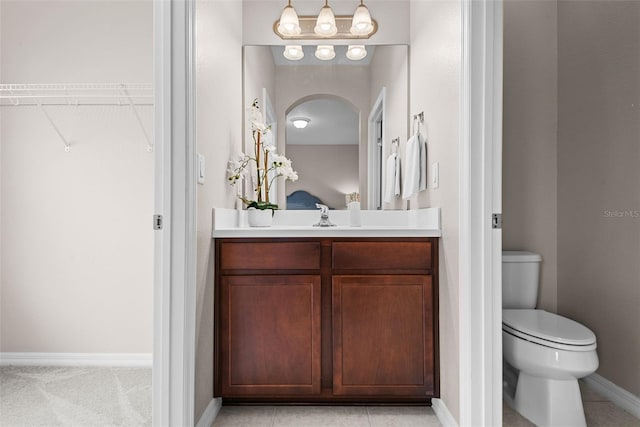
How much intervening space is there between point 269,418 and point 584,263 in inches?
70.3

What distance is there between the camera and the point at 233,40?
2.26m

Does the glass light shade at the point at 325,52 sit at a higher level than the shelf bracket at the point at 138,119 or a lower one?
higher

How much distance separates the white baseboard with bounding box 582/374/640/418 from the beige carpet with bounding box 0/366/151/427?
7.14 ft

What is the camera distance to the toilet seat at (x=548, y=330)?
1608 millimetres

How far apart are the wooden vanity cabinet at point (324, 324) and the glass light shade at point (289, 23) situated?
139 cm

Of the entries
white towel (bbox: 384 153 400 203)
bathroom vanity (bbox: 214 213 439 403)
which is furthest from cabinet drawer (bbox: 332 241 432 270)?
white towel (bbox: 384 153 400 203)

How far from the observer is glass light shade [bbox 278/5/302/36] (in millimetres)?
2451

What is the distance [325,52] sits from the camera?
254cm

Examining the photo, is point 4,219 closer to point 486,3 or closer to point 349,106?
point 349,106

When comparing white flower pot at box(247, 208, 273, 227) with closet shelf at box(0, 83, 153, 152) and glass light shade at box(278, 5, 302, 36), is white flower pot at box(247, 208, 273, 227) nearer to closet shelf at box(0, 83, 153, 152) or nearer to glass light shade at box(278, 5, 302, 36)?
closet shelf at box(0, 83, 153, 152)

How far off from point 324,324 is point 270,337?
25 centimetres

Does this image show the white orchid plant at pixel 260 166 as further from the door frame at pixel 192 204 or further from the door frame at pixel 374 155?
the door frame at pixel 192 204

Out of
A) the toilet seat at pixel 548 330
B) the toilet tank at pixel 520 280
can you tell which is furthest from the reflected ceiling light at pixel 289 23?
the toilet seat at pixel 548 330

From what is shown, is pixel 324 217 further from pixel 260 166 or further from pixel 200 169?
pixel 200 169
